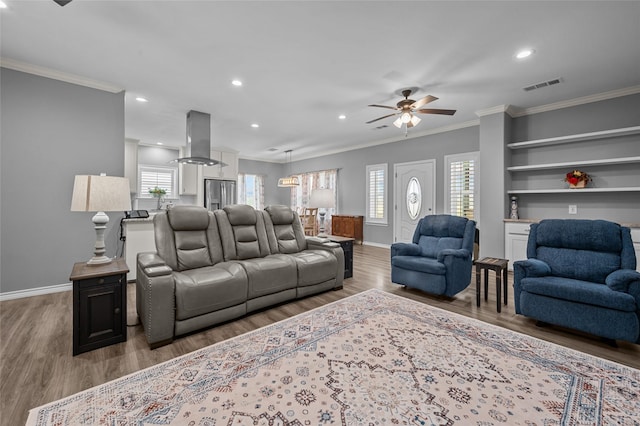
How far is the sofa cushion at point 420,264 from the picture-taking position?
129 inches

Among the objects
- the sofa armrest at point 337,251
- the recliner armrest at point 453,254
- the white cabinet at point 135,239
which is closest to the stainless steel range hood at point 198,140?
the white cabinet at point 135,239

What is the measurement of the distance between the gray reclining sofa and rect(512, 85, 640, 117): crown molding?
413 centimetres

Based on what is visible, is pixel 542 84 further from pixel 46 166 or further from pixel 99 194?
pixel 46 166

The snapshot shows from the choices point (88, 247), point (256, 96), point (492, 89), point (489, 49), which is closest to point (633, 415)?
point (489, 49)

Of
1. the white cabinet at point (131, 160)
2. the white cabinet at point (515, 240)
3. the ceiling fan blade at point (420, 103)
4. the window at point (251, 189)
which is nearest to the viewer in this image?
the ceiling fan blade at point (420, 103)

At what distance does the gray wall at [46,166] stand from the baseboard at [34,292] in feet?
→ 0.15

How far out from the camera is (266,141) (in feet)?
23.8

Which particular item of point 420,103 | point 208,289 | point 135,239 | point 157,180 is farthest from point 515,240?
point 157,180

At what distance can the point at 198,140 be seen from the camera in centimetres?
489

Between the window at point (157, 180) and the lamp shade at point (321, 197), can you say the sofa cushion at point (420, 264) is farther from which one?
the window at point (157, 180)

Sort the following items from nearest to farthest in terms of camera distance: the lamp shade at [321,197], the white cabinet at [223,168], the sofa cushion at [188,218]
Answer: the sofa cushion at [188,218], the lamp shade at [321,197], the white cabinet at [223,168]

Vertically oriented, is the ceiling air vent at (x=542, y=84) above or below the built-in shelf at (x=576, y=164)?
above

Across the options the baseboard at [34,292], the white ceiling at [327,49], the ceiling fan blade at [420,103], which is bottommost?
the baseboard at [34,292]

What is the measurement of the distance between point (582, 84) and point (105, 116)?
6567mm
